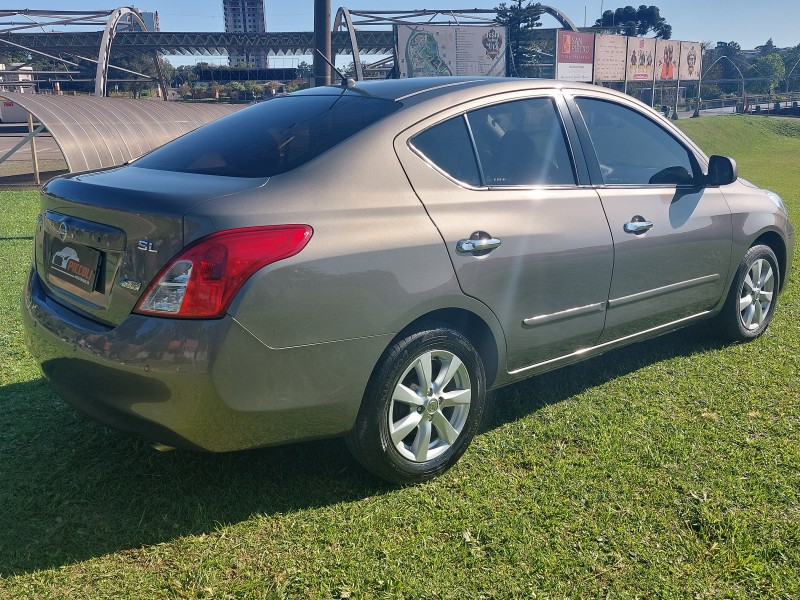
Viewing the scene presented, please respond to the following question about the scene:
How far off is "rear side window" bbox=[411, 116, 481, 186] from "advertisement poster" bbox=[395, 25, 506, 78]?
40.5 m

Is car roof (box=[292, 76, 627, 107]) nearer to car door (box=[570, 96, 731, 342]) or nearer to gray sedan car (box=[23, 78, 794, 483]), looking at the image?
gray sedan car (box=[23, 78, 794, 483])

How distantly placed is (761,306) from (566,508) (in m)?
3.06

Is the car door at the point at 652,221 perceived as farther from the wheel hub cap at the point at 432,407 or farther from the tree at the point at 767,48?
the tree at the point at 767,48

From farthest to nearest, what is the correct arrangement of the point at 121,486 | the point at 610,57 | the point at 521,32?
the point at 521,32, the point at 610,57, the point at 121,486

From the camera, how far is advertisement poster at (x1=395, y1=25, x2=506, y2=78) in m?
43.8

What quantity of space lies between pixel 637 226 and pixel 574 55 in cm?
4946

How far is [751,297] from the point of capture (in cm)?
523

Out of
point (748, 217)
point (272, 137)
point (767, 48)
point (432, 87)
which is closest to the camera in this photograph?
point (272, 137)

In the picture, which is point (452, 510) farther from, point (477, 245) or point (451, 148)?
point (451, 148)

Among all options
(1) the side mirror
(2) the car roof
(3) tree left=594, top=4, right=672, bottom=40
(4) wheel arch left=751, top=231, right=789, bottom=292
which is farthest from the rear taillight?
(3) tree left=594, top=4, right=672, bottom=40

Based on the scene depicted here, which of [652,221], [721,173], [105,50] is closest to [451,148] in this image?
[652,221]

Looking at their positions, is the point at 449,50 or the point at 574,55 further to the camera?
the point at 574,55

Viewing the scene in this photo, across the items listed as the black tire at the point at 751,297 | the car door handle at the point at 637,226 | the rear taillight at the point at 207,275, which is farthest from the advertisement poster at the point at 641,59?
the rear taillight at the point at 207,275

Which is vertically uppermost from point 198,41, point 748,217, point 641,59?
point 198,41
